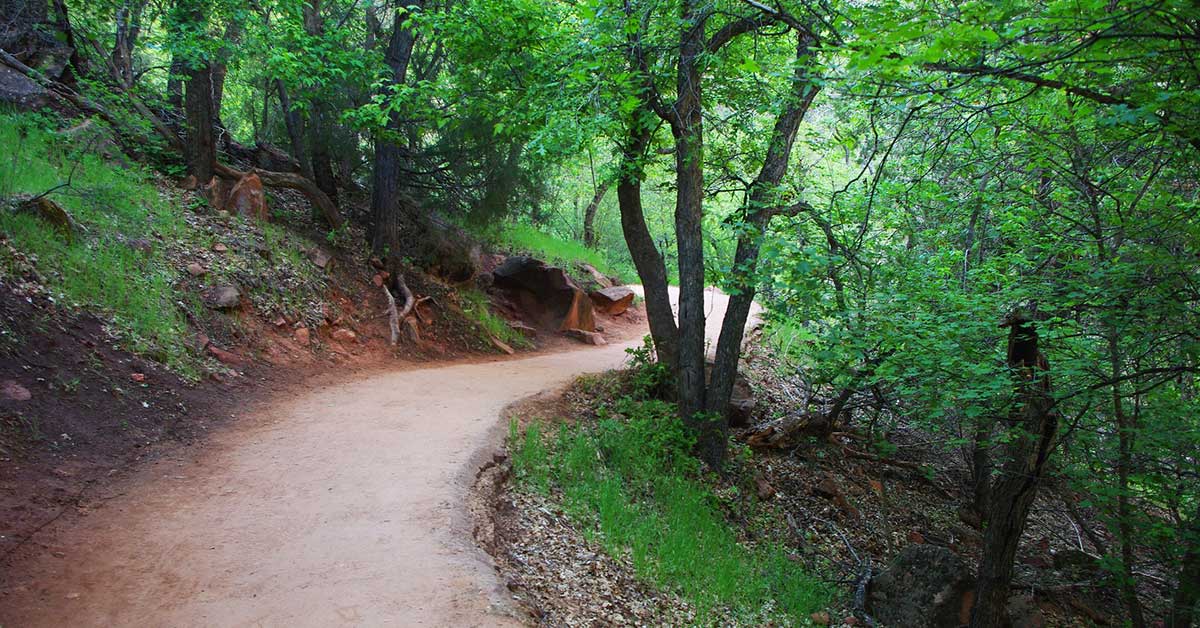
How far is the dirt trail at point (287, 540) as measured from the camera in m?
3.57

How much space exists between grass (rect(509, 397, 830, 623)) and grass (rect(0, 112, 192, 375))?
395 cm

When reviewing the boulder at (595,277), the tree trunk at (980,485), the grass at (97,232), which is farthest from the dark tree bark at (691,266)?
the boulder at (595,277)

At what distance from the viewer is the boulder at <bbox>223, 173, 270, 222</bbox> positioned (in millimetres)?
10055

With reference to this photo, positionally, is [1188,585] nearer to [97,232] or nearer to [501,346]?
[501,346]

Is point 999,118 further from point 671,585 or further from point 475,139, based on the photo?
point 475,139

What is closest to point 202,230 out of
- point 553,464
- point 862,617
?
point 553,464

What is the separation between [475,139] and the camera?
11.6m

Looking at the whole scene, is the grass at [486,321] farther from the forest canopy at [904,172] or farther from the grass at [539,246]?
the grass at [539,246]

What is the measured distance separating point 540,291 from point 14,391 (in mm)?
9815

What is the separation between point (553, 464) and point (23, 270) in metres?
5.18

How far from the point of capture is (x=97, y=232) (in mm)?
7492

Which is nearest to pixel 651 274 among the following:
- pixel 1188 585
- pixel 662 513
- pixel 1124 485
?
pixel 662 513

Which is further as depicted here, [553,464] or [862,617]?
[553,464]

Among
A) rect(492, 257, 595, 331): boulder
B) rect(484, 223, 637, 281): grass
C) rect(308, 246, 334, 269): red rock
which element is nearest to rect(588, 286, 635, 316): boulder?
rect(484, 223, 637, 281): grass
